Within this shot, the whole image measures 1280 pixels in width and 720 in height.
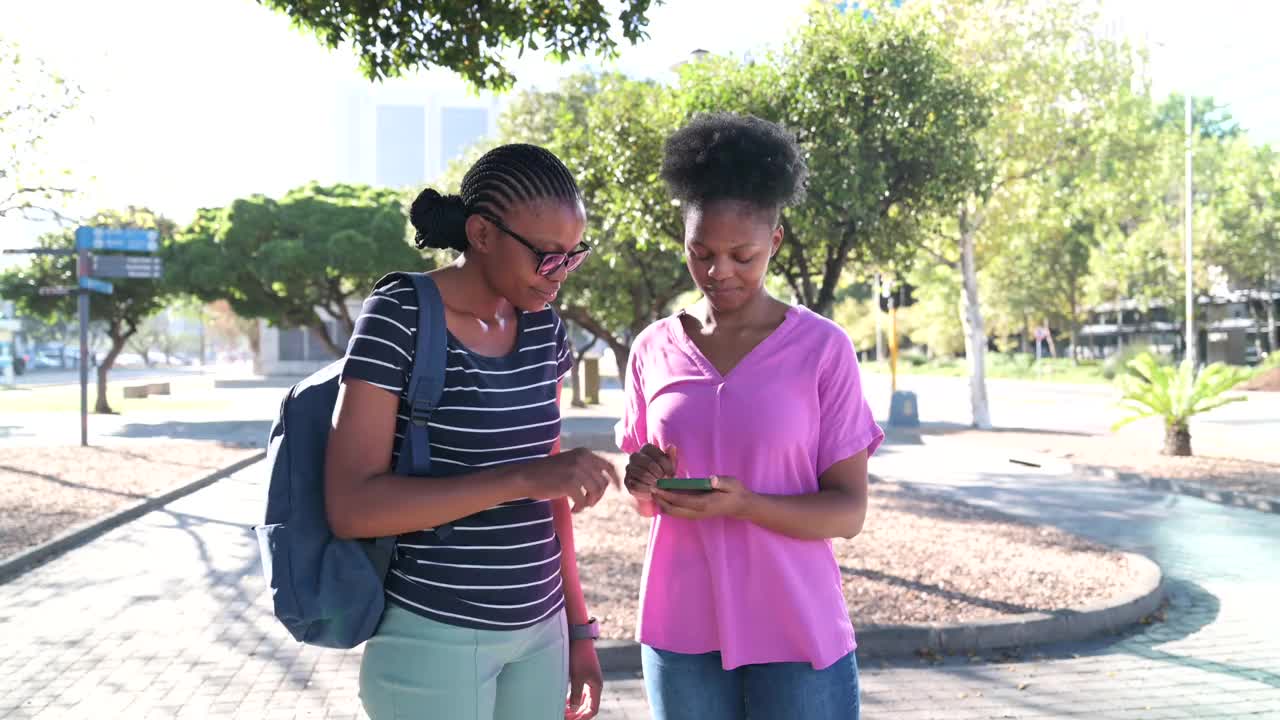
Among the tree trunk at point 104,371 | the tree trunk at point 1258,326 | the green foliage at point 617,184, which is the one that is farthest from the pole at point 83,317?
the tree trunk at point 1258,326

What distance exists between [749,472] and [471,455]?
0.58 m

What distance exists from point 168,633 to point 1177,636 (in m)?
5.88

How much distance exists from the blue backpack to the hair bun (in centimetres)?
23

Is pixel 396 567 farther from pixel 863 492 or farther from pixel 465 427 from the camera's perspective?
pixel 863 492

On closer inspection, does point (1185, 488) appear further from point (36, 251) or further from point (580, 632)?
point (36, 251)

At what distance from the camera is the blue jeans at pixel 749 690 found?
207cm

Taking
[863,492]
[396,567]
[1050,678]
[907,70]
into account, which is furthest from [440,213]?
[907,70]

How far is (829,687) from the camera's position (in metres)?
2.09

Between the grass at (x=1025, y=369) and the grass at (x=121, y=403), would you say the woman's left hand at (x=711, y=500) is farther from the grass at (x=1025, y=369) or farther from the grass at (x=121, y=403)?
the grass at (x=1025, y=369)

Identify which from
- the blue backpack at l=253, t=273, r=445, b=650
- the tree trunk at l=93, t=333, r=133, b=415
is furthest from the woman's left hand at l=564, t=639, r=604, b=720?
the tree trunk at l=93, t=333, r=133, b=415

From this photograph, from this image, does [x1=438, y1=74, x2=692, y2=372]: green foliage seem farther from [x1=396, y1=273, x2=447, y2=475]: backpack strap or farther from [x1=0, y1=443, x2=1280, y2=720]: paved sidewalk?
[x1=0, y1=443, x2=1280, y2=720]: paved sidewalk

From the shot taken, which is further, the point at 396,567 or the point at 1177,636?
the point at 1177,636

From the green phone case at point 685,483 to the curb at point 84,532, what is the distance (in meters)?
7.62

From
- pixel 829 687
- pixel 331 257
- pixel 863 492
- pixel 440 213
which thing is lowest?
pixel 829 687
